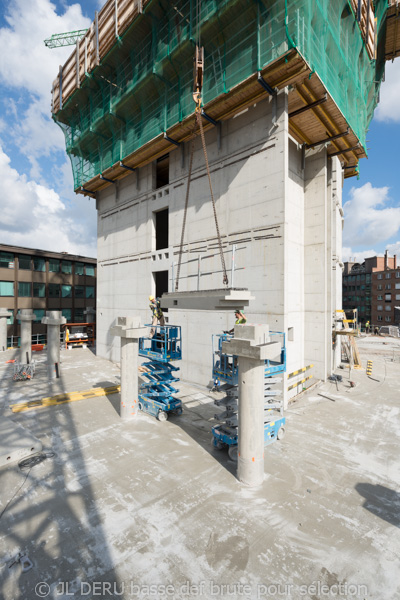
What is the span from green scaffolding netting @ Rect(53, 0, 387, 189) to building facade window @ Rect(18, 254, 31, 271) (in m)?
15.3

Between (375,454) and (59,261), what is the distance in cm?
3838

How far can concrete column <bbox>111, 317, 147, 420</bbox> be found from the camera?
11562 millimetres

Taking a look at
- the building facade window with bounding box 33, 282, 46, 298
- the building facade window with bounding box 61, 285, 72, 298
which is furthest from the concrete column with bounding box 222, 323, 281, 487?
the building facade window with bounding box 61, 285, 72, 298

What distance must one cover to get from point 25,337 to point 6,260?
56.7 feet

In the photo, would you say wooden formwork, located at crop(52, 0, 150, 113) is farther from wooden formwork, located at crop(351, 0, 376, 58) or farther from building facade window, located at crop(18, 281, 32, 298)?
building facade window, located at crop(18, 281, 32, 298)

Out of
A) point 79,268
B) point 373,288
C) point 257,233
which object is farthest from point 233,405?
point 373,288

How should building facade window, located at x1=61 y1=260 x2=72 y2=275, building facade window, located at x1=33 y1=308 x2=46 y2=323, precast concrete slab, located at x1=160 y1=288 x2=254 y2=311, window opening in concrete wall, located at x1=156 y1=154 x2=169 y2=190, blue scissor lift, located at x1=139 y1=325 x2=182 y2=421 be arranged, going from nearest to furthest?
1. precast concrete slab, located at x1=160 y1=288 x2=254 y2=311
2. blue scissor lift, located at x1=139 y1=325 x2=182 y2=421
3. window opening in concrete wall, located at x1=156 y1=154 x2=169 y2=190
4. building facade window, located at x1=33 y1=308 x2=46 y2=323
5. building facade window, located at x1=61 y1=260 x2=72 y2=275

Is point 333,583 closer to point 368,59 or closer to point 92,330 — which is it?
point 368,59

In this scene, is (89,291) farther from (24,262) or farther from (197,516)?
(197,516)

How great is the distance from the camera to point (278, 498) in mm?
6906

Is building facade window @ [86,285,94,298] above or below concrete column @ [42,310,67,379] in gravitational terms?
above

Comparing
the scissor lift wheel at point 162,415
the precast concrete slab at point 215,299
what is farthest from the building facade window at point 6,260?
the precast concrete slab at point 215,299

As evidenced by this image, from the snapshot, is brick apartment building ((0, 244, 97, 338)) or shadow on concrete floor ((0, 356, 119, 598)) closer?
shadow on concrete floor ((0, 356, 119, 598))

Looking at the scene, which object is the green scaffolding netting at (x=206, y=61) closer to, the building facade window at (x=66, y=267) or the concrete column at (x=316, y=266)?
the concrete column at (x=316, y=266)
